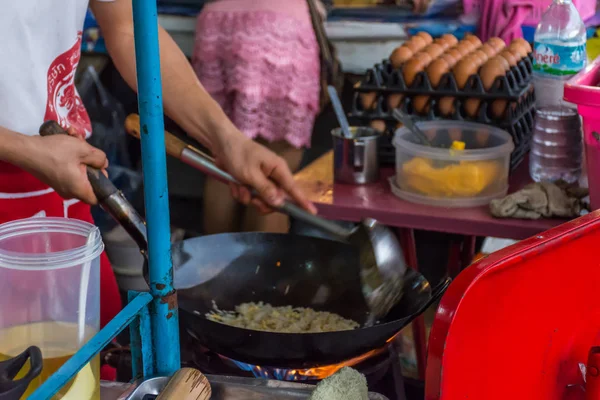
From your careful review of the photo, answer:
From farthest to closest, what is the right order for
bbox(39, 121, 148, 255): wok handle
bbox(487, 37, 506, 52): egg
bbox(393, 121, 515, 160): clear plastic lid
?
bbox(487, 37, 506, 52): egg → bbox(393, 121, 515, 160): clear plastic lid → bbox(39, 121, 148, 255): wok handle

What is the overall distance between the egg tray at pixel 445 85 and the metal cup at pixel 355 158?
164 mm

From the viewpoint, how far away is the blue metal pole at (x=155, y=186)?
0.74 m

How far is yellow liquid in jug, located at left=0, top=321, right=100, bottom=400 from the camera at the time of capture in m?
0.73

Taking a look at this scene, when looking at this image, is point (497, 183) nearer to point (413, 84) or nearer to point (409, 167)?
point (409, 167)

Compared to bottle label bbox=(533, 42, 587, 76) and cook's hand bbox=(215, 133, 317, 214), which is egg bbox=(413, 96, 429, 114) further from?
cook's hand bbox=(215, 133, 317, 214)

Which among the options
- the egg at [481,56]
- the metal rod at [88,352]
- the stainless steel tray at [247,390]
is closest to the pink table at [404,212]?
the egg at [481,56]

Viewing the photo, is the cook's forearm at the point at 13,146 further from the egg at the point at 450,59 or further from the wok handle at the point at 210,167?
the egg at the point at 450,59

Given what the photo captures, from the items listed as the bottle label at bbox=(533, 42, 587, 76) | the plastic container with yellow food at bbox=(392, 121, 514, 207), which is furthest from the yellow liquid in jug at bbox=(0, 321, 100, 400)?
the bottle label at bbox=(533, 42, 587, 76)

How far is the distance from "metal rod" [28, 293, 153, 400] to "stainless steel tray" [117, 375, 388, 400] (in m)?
0.09

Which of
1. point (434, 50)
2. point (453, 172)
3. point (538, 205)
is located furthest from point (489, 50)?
point (538, 205)

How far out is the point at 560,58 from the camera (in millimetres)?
1905

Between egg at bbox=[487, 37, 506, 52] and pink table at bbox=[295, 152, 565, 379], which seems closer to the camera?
pink table at bbox=[295, 152, 565, 379]

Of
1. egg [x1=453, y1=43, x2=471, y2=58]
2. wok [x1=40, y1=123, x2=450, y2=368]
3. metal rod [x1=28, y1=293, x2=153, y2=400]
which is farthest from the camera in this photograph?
egg [x1=453, y1=43, x2=471, y2=58]

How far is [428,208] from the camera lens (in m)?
1.82
